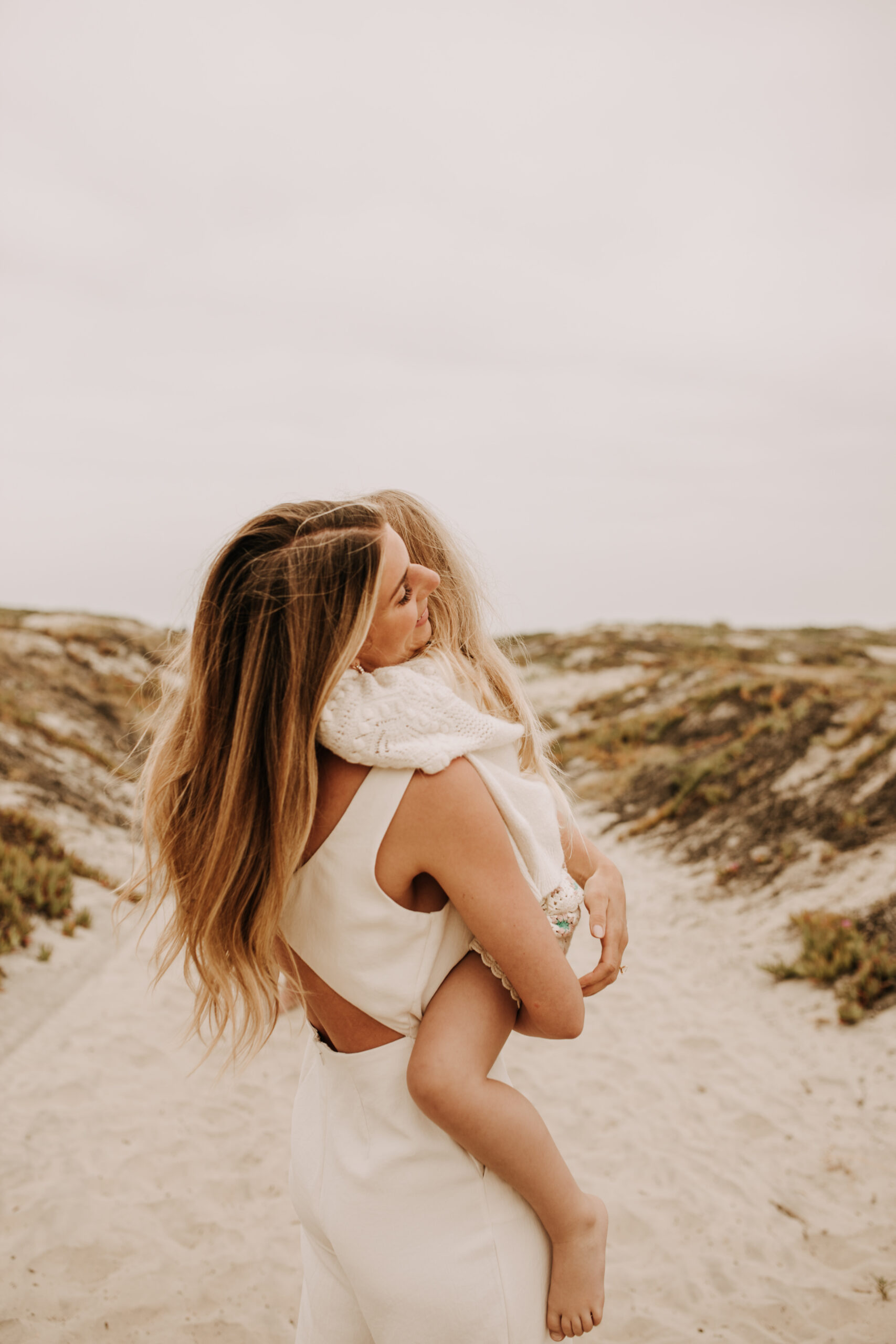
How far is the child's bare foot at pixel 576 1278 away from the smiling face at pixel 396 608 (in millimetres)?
1055

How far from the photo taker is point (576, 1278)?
60.7 inches

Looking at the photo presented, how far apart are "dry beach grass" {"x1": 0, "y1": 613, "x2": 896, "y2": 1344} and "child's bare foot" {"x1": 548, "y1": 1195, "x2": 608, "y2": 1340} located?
1.30 meters

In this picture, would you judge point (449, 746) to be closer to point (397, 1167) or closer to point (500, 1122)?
point (500, 1122)

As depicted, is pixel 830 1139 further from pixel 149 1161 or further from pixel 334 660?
pixel 334 660

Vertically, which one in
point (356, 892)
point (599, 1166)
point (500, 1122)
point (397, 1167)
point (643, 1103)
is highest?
point (356, 892)

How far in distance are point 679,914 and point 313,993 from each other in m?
8.23

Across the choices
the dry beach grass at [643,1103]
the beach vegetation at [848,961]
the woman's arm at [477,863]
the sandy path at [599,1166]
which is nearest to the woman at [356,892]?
the woman's arm at [477,863]

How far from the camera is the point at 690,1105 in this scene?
5820mm

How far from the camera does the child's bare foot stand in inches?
60.4

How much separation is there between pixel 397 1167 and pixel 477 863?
0.61 meters

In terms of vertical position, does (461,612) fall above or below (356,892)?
above

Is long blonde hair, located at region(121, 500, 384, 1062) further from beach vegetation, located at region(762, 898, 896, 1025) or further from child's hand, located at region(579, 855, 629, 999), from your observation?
beach vegetation, located at region(762, 898, 896, 1025)

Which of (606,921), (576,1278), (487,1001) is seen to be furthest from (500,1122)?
(606,921)

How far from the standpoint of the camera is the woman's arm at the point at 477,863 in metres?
1.38
